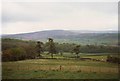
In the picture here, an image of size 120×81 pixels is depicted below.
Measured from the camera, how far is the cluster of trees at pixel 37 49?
40.5 ft

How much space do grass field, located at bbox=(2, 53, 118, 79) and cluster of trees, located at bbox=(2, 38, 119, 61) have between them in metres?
0.13

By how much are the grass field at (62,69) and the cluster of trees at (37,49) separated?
0.43 ft

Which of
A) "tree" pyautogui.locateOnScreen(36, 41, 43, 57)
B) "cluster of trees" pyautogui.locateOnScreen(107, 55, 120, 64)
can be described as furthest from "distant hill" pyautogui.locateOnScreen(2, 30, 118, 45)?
"cluster of trees" pyautogui.locateOnScreen(107, 55, 120, 64)

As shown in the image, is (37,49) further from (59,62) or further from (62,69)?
(62,69)

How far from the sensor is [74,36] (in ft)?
40.6

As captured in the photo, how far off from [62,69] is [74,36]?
922mm

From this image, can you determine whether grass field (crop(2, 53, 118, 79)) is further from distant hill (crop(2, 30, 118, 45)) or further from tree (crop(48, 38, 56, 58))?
distant hill (crop(2, 30, 118, 45))

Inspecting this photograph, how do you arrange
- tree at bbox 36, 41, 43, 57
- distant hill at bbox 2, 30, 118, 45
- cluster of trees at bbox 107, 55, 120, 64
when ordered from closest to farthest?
cluster of trees at bbox 107, 55, 120, 64 < distant hill at bbox 2, 30, 118, 45 < tree at bbox 36, 41, 43, 57

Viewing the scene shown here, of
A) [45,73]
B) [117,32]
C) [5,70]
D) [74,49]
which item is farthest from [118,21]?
[5,70]

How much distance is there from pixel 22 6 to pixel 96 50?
2.26 meters

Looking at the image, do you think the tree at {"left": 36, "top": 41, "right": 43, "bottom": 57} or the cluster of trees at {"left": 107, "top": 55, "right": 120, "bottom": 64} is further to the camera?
the tree at {"left": 36, "top": 41, "right": 43, "bottom": 57}

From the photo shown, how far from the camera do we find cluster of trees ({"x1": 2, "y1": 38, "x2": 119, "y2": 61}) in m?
12.4

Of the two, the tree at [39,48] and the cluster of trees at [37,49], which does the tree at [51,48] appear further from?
the tree at [39,48]

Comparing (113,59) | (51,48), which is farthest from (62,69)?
(113,59)
